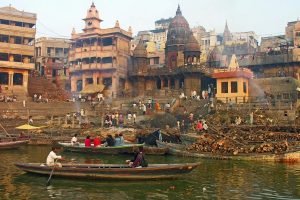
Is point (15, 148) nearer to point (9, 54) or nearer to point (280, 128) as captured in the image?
point (280, 128)

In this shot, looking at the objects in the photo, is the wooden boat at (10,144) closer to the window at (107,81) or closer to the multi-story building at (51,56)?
the window at (107,81)

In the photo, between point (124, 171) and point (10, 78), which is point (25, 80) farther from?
point (124, 171)

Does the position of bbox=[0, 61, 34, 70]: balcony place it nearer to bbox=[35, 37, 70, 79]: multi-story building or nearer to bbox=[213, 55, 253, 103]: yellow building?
bbox=[35, 37, 70, 79]: multi-story building

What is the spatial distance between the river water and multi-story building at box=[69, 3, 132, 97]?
40218 mm

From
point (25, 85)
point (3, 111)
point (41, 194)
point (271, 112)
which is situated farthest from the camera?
point (25, 85)

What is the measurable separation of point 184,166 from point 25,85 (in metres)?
43.2

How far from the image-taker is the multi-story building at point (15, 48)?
53.3 m

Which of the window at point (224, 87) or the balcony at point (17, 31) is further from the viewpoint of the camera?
the balcony at point (17, 31)

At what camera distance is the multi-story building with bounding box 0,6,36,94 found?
175 ft

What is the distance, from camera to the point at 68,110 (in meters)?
45.9

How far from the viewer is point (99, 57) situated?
6075 cm

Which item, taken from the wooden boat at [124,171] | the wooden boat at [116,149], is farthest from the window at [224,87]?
the wooden boat at [124,171]

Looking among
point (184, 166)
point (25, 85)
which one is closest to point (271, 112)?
point (184, 166)

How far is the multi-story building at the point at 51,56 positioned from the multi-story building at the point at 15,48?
912cm
